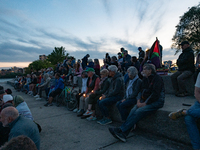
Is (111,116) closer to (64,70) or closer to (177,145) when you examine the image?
(177,145)

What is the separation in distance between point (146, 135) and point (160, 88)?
1.22 meters

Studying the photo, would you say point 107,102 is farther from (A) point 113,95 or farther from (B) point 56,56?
(B) point 56,56

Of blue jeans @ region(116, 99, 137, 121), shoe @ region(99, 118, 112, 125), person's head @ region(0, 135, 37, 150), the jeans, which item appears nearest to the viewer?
person's head @ region(0, 135, 37, 150)

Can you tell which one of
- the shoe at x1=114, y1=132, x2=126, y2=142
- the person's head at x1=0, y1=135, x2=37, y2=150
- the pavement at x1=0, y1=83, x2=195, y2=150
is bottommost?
the pavement at x1=0, y1=83, x2=195, y2=150

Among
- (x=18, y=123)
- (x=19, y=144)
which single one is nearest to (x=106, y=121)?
(x=18, y=123)

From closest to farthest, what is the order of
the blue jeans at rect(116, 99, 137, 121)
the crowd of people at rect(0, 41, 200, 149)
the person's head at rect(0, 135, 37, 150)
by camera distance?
the person's head at rect(0, 135, 37, 150) < the crowd of people at rect(0, 41, 200, 149) < the blue jeans at rect(116, 99, 137, 121)

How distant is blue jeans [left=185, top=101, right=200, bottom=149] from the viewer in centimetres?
245

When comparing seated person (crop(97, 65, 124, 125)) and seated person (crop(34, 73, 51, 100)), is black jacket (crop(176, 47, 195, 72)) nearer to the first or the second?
seated person (crop(97, 65, 124, 125))

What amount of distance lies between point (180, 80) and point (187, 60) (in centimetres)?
69

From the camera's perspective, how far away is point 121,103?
412cm

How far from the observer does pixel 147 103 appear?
3.43 meters

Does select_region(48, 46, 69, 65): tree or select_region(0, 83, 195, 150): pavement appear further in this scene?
select_region(48, 46, 69, 65): tree

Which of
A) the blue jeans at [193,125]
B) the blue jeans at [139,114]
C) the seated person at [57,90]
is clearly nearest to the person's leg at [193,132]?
the blue jeans at [193,125]

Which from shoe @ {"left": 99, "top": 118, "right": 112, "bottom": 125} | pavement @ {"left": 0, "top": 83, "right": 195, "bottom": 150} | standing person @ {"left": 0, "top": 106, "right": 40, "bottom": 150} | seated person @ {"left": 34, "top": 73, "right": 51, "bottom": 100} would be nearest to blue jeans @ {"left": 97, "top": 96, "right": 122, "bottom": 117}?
shoe @ {"left": 99, "top": 118, "right": 112, "bottom": 125}
